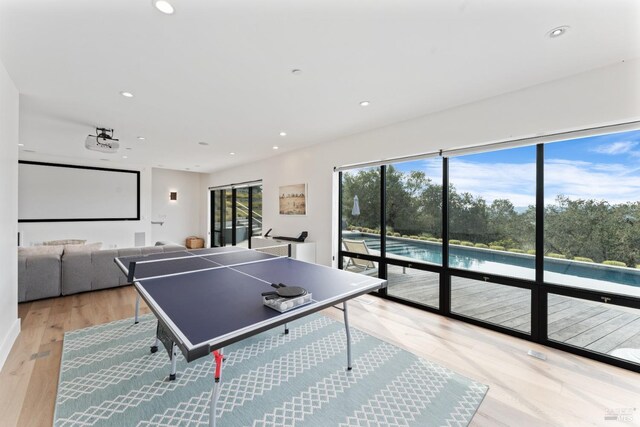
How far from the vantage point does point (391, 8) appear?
5.18 ft

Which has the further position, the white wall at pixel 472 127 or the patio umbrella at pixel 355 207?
the patio umbrella at pixel 355 207

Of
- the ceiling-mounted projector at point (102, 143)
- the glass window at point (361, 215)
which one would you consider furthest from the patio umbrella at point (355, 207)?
the ceiling-mounted projector at point (102, 143)

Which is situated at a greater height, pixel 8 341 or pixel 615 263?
pixel 615 263

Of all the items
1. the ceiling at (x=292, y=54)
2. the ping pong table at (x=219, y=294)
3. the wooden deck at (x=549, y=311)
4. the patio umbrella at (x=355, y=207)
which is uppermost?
Result: the ceiling at (x=292, y=54)

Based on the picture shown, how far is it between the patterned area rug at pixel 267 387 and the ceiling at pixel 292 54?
2.49 meters

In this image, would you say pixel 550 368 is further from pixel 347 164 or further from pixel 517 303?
pixel 347 164

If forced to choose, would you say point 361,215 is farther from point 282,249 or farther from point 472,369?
point 472,369

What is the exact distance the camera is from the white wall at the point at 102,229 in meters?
5.95

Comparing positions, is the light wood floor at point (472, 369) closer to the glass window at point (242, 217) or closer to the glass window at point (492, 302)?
the glass window at point (492, 302)

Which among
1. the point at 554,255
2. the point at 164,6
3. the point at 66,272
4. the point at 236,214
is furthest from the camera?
the point at 236,214

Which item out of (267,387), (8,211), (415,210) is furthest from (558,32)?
(8,211)

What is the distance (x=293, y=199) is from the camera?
17.3 feet

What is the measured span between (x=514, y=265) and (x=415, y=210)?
4.22 feet

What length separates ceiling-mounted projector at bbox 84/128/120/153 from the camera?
379cm
